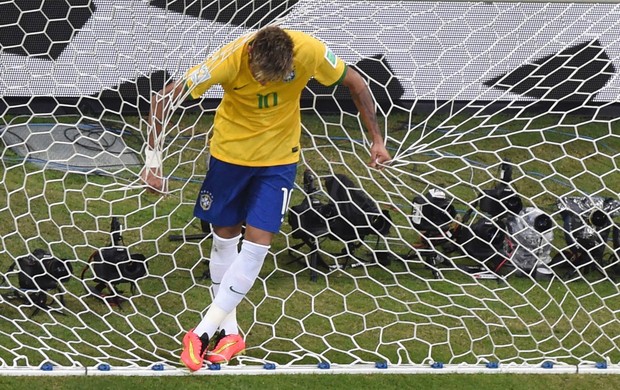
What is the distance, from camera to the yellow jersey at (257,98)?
5.32m

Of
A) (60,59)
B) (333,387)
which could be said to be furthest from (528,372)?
(60,59)

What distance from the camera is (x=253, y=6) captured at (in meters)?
6.40

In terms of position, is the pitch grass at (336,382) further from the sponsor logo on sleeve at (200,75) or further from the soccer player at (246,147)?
the sponsor logo on sleeve at (200,75)

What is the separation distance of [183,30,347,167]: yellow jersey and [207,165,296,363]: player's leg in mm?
84

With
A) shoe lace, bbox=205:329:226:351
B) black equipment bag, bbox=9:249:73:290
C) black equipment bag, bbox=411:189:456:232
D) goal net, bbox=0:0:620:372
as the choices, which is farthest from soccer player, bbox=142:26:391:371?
black equipment bag, bbox=411:189:456:232

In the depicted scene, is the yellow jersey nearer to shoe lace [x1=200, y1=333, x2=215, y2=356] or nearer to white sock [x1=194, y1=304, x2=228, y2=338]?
white sock [x1=194, y1=304, x2=228, y2=338]

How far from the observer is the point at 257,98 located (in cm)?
542

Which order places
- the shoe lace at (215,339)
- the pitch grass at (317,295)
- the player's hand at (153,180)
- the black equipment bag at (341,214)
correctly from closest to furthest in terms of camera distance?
the player's hand at (153,180), the shoe lace at (215,339), the pitch grass at (317,295), the black equipment bag at (341,214)

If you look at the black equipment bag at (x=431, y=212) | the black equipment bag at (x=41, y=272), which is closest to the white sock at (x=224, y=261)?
the black equipment bag at (x=41, y=272)

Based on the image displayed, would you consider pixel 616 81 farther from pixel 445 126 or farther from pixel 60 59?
pixel 60 59

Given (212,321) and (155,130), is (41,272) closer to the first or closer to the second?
(212,321)

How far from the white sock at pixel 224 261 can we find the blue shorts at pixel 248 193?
0.18m

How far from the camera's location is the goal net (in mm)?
6109

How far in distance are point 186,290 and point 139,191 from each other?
3.76 feet
